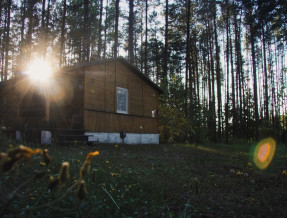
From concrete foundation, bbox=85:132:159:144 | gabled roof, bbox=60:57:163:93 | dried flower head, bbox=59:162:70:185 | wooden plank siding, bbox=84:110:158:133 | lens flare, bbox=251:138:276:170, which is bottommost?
lens flare, bbox=251:138:276:170

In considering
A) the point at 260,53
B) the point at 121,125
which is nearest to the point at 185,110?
the point at 121,125

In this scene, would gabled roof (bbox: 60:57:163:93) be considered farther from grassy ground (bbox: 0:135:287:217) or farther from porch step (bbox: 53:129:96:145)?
grassy ground (bbox: 0:135:287:217)

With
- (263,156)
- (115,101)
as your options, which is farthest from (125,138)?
(263,156)

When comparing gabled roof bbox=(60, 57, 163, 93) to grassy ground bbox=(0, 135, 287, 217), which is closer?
grassy ground bbox=(0, 135, 287, 217)

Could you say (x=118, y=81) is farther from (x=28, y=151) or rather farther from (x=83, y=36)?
(x=28, y=151)

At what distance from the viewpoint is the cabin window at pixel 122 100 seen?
14883 mm

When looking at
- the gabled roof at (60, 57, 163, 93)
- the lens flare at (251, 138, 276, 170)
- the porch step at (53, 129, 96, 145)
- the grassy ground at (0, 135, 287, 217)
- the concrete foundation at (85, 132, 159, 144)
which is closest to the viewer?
the grassy ground at (0, 135, 287, 217)

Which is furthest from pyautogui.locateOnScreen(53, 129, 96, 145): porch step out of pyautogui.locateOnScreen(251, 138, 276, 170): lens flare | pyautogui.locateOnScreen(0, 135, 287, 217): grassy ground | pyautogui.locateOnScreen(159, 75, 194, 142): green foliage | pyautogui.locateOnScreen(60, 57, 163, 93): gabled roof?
pyautogui.locateOnScreen(159, 75, 194, 142): green foliage

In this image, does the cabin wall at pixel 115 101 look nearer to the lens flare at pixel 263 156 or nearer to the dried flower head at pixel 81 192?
the lens flare at pixel 263 156

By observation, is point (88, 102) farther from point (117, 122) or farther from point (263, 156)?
point (263, 156)

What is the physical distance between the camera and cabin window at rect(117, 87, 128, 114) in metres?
14.9

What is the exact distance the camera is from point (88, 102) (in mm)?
12672

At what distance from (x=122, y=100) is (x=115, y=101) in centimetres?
84

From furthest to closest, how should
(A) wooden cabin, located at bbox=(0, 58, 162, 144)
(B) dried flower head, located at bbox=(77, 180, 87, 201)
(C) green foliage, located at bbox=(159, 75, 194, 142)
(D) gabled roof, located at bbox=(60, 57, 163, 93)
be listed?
(C) green foliage, located at bbox=(159, 75, 194, 142) < (A) wooden cabin, located at bbox=(0, 58, 162, 144) < (D) gabled roof, located at bbox=(60, 57, 163, 93) < (B) dried flower head, located at bbox=(77, 180, 87, 201)
